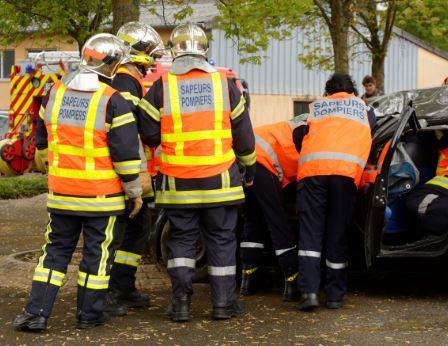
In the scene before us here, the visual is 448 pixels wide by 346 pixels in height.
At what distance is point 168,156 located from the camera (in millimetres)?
6152

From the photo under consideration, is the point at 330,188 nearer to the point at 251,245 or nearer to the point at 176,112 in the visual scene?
the point at 251,245

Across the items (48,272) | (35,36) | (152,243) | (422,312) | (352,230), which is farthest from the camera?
(35,36)

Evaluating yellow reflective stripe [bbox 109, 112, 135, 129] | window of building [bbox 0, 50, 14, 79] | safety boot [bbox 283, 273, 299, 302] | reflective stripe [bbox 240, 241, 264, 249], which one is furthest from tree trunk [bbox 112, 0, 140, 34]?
window of building [bbox 0, 50, 14, 79]

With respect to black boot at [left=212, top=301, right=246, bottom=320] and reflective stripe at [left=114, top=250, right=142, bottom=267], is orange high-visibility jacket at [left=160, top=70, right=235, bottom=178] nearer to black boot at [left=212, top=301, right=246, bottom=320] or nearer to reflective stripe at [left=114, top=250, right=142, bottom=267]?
reflective stripe at [left=114, top=250, right=142, bottom=267]

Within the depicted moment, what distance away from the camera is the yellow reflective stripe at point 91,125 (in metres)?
5.80

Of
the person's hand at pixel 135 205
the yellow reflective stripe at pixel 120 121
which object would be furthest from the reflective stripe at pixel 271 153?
the yellow reflective stripe at pixel 120 121

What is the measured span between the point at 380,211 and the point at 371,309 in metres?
0.72

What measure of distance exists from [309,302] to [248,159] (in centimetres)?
110

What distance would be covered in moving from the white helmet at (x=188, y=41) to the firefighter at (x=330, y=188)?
1070 mm

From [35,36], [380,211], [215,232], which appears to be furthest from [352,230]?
[35,36]

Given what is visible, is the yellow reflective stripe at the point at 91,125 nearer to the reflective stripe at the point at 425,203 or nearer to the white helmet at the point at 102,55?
the white helmet at the point at 102,55

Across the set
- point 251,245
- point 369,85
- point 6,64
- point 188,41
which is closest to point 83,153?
point 188,41

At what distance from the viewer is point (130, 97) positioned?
6336mm

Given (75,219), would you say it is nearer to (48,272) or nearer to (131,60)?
(48,272)
